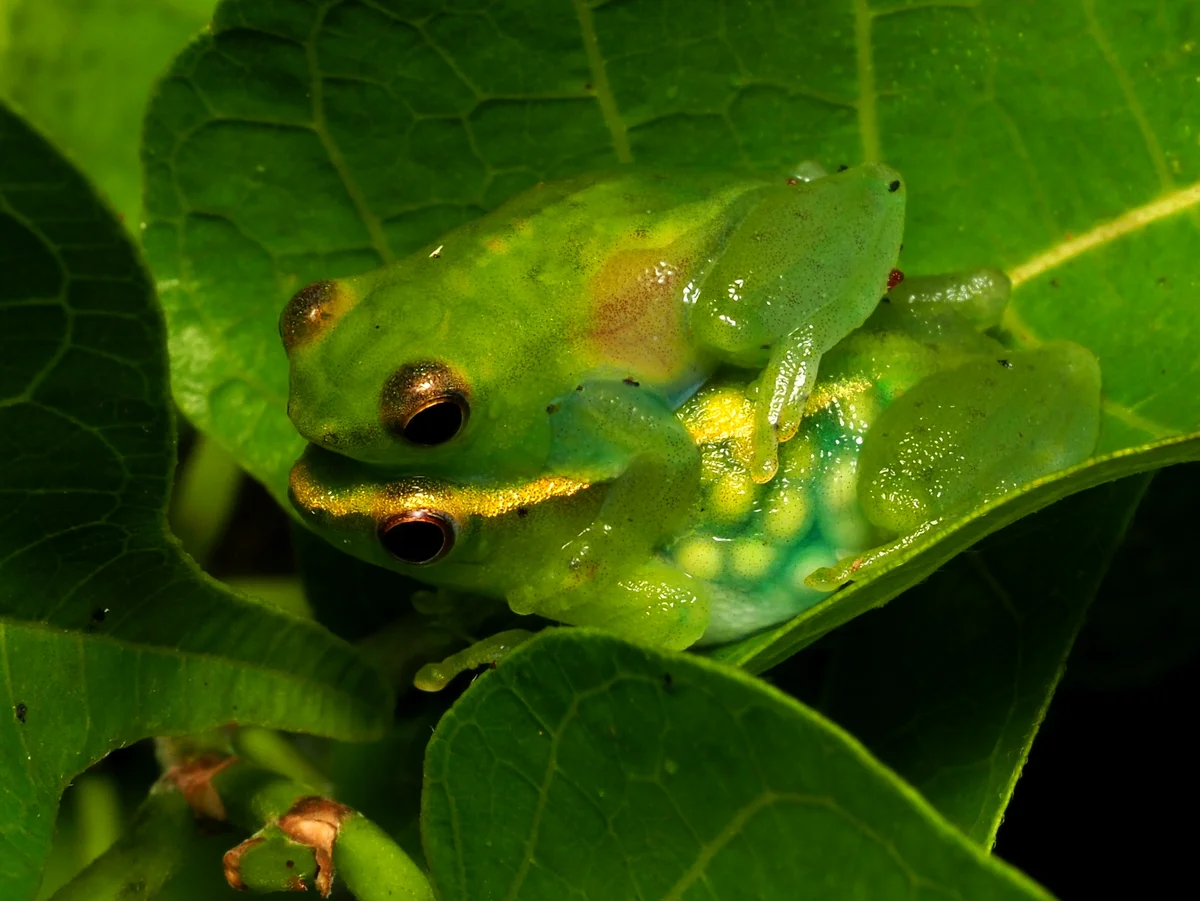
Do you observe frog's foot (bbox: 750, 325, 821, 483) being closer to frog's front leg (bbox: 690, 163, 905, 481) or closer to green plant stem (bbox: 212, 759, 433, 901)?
frog's front leg (bbox: 690, 163, 905, 481)

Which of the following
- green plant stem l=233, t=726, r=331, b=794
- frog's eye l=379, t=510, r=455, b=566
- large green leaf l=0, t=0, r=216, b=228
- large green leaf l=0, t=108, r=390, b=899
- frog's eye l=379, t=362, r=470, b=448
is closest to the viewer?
large green leaf l=0, t=108, r=390, b=899

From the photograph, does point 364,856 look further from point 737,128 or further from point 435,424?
point 737,128

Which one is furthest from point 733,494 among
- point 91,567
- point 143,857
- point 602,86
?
point 143,857

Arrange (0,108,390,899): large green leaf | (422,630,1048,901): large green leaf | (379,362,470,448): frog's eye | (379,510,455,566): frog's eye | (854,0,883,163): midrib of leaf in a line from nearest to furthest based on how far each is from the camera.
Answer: (422,630,1048,901): large green leaf < (0,108,390,899): large green leaf < (379,362,470,448): frog's eye < (379,510,455,566): frog's eye < (854,0,883,163): midrib of leaf

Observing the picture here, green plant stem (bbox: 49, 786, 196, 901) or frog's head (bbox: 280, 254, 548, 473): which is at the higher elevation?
frog's head (bbox: 280, 254, 548, 473)

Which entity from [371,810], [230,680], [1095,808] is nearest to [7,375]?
[230,680]

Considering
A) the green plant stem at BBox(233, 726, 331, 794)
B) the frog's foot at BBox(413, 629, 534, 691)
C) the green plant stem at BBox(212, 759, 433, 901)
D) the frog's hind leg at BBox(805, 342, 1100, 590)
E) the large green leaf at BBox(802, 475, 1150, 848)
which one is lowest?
the green plant stem at BBox(233, 726, 331, 794)

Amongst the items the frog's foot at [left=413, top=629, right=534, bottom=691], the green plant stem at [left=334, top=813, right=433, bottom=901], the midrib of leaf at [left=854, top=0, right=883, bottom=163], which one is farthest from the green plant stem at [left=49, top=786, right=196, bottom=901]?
the midrib of leaf at [left=854, top=0, right=883, bottom=163]

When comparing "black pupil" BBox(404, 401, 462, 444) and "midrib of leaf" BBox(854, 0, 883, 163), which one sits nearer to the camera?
"black pupil" BBox(404, 401, 462, 444)
